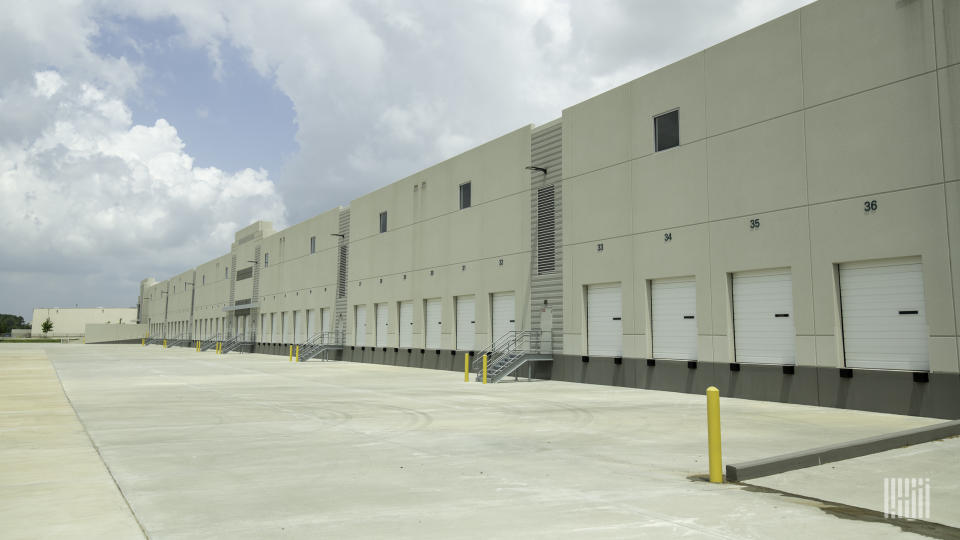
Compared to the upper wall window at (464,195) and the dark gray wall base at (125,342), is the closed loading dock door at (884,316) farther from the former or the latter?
the dark gray wall base at (125,342)

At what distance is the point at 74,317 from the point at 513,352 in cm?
18619

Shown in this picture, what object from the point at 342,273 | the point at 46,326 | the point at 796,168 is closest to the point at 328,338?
the point at 342,273

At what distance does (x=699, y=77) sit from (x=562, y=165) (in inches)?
286

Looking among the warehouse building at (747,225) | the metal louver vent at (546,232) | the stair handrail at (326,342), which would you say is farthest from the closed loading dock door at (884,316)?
the stair handrail at (326,342)

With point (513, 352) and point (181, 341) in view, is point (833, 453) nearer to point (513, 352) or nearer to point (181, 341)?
point (513, 352)

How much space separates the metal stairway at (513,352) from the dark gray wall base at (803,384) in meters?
2.77

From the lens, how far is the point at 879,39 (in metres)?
17.2

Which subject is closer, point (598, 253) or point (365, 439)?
point (365, 439)

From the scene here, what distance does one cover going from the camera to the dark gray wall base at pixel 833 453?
8.41 meters

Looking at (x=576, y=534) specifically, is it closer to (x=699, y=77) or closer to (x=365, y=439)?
(x=365, y=439)

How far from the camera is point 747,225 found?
20.3m

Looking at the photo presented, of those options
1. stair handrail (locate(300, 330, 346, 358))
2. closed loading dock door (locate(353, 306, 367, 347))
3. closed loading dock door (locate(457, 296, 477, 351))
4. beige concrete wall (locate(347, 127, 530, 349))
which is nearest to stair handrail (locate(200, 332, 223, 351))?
stair handrail (locate(300, 330, 346, 358))

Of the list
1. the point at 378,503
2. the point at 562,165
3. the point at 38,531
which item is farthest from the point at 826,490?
the point at 562,165

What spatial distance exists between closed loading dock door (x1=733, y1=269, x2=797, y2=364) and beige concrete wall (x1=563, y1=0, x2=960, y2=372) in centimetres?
38
